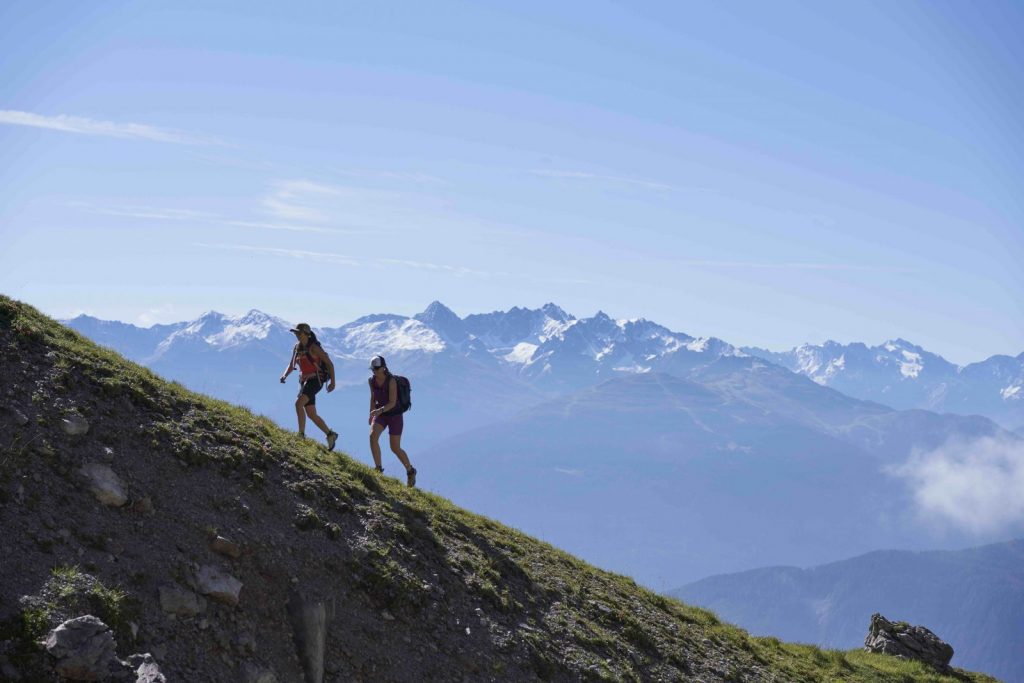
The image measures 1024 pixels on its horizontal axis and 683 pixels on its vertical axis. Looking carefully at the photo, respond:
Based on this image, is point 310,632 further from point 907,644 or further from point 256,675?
point 907,644

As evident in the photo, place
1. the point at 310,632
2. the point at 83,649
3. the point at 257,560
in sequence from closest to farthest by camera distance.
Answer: the point at 83,649 → the point at 310,632 → the point at 257,560

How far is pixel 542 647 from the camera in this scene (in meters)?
19.3

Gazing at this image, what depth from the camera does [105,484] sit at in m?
15.9

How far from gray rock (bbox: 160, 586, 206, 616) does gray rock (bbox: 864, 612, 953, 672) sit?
2421 cm

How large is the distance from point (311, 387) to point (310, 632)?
927cm

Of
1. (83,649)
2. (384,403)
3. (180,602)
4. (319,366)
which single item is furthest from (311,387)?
(83,649)

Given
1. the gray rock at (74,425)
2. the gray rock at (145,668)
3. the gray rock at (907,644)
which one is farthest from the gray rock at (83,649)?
the gray rock at (907,644)

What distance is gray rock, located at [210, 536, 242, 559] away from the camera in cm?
1600

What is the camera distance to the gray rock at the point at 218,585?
49.2 feet

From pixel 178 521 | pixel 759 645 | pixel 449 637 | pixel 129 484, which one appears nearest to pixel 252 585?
pixel 178 521

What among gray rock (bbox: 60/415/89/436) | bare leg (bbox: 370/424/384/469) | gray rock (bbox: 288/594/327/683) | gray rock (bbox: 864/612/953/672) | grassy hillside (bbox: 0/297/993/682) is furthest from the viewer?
gray rock (bbox: 864/612/953/672)

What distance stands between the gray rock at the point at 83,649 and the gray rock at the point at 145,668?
0.28 m

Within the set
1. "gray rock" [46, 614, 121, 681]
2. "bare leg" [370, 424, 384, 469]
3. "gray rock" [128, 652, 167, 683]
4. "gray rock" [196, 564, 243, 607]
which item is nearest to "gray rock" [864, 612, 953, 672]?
"bare leg" [370, 424, 384, 469]

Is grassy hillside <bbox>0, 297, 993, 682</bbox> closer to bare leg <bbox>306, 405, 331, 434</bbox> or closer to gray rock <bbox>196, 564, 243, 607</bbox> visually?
gray rock <bbox>196, 564, 243, 607</bbox>
